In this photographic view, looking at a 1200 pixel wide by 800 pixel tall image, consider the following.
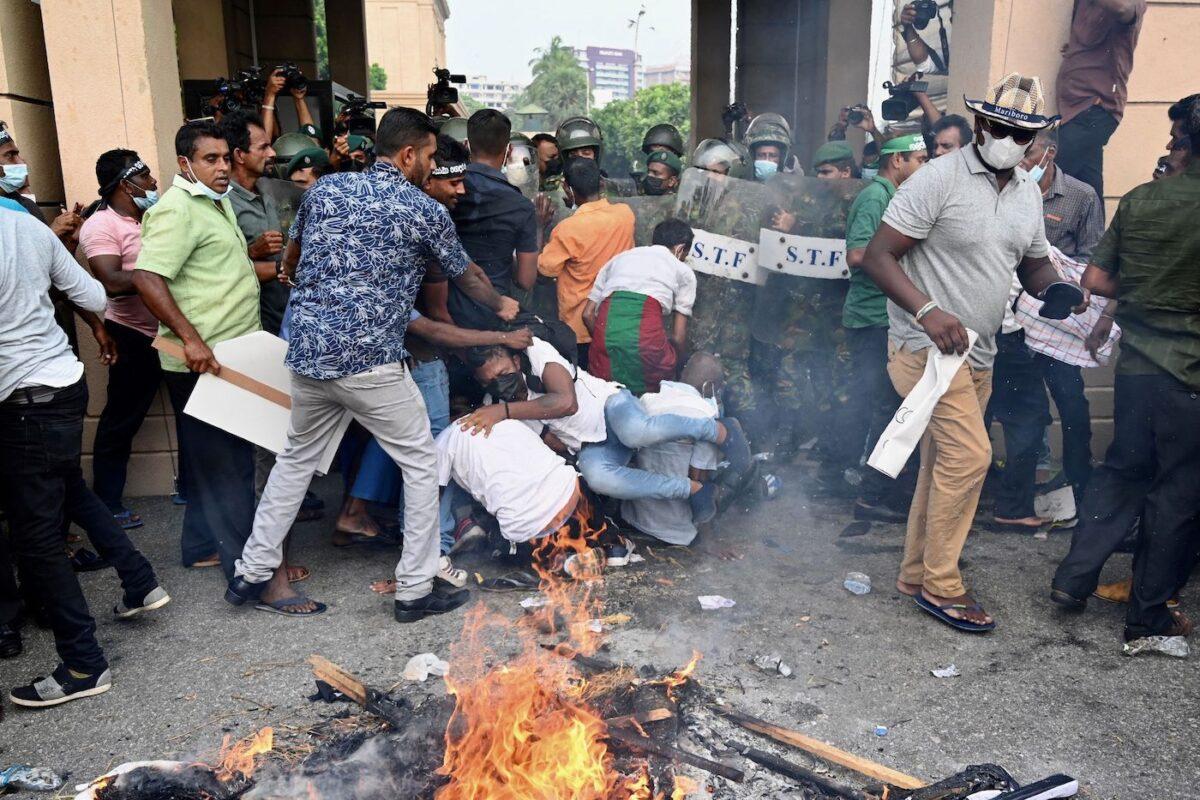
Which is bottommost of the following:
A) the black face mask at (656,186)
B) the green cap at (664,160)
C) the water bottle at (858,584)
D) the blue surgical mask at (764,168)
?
the water bottle at (858,584)

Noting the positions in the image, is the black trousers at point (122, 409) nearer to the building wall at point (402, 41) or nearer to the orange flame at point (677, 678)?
the orange flame at point (677, 678)

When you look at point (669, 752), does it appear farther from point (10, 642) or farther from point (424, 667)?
point (10, 642)

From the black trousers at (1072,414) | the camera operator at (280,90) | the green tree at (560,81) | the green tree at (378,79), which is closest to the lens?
the black trousers at (1072,414)

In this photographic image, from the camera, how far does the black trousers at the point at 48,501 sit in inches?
139

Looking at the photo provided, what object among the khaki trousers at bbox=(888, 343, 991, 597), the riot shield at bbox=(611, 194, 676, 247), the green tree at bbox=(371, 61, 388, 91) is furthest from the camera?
the green tree at bbox=(371, 61, 388, 91)

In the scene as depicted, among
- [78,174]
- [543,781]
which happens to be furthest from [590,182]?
[543,781]

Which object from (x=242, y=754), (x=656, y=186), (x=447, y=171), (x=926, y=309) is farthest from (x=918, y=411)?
(x=656, y=186)

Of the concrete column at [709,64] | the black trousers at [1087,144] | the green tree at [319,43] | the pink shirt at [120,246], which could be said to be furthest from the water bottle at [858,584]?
the green tree at [319,43]

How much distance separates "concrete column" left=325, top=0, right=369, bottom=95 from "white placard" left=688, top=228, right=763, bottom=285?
9.68m

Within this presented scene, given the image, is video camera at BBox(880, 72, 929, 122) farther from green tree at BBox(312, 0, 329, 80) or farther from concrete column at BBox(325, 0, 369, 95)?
green tree at BBox(312, 0, 329, 80)

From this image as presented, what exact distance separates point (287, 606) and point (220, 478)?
74cm

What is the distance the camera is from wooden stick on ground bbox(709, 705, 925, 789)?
9.90ft

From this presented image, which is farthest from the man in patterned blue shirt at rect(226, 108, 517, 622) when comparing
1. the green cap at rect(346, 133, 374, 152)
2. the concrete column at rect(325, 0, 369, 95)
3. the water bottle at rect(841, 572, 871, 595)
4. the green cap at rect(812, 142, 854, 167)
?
the concrete column at rect(325, 0, 369, 95)

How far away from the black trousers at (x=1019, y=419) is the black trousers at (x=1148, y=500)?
1.18 m
